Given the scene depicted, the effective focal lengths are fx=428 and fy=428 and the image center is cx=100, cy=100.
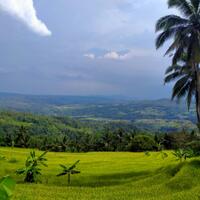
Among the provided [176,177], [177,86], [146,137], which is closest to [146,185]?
[176,177]

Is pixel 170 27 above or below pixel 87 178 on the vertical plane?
above

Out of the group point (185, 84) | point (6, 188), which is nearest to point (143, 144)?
point (185, 84)

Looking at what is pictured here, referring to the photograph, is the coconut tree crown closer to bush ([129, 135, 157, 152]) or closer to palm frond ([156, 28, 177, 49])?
palm frond ([156, 28, 177, 49])

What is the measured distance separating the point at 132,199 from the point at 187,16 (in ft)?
71.4

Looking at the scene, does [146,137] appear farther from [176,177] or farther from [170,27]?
[176,177]

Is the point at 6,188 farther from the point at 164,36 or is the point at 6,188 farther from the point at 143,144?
the point at 143,144

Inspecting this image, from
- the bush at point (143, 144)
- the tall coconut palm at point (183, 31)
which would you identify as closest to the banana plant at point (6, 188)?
the tall coconut palm at point (183, 31)

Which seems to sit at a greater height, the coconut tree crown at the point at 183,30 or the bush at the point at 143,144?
the coconut tree crown at the point at 183,30

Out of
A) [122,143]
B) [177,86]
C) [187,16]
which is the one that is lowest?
[122,143]

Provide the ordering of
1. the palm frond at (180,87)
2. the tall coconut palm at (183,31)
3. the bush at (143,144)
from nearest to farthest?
the tall coconut palm at (183,31) < the palm frond at (180,87) < the bush at (143,144)

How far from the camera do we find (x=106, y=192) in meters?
24.7

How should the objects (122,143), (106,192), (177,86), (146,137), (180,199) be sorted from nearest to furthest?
(180,199)
(106,192)
(177,86)
(146,137)
(122,143)

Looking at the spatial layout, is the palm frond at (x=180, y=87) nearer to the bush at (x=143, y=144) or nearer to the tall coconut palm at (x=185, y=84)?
the tall coconut palm at (x=185, y=84)

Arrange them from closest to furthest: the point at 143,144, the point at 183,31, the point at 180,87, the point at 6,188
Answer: the point at 6,188, the point at 183,31, the point at 180,87, the point at 143,144
